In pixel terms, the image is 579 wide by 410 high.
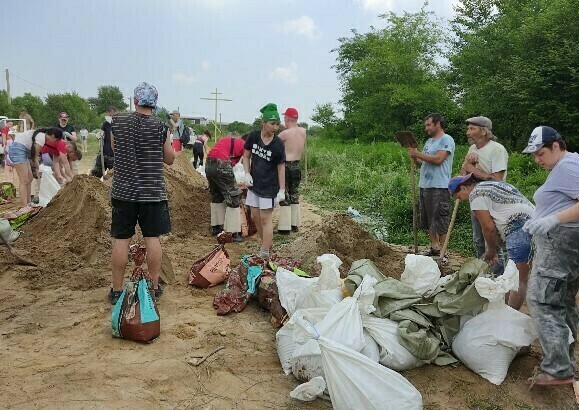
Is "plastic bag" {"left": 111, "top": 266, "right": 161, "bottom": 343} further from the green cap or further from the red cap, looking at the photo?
the red cap

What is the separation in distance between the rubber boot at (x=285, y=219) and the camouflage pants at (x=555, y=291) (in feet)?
12.7

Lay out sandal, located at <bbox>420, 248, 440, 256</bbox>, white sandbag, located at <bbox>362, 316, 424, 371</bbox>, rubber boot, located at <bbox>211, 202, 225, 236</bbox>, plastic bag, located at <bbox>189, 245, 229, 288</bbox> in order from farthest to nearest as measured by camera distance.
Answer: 1. rubber boot, located at <bbox>211, 202, 225, 236</bbox>
2. sandal, located at <bbox>420, 248, 440, 256</bbox>
3. plastic bag, located at <bbox>189, 245, 229, 288</bbox>
4. white sandbag, located at <bbox>362, 316, 424, 371</bbox>

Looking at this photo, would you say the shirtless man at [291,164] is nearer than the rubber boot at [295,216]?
Yes

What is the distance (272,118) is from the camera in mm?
4914

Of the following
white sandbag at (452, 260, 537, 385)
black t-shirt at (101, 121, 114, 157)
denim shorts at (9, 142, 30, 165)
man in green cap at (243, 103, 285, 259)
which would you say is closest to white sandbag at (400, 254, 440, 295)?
white sandbag at (452, 260, 537, 385)

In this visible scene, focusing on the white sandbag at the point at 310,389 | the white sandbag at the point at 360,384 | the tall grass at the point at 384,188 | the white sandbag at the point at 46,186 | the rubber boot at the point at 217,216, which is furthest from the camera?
the white sandbag at the point at 46,186

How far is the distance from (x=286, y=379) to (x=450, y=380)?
38.6 inches

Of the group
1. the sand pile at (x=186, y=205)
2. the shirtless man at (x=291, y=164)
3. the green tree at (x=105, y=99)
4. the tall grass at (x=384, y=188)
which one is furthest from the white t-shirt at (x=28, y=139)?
the green tree at (x=105, y=99)

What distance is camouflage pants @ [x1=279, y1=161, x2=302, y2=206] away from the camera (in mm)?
6543

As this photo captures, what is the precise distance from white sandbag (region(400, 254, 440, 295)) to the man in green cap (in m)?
1.85

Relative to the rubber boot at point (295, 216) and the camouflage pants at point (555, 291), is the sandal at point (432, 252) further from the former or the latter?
the camouflage pants at point (555, 291)

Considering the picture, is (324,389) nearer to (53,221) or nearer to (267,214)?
(267,214)

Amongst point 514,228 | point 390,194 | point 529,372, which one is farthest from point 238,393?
point 390,194

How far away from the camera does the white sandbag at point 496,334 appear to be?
2.98 m
